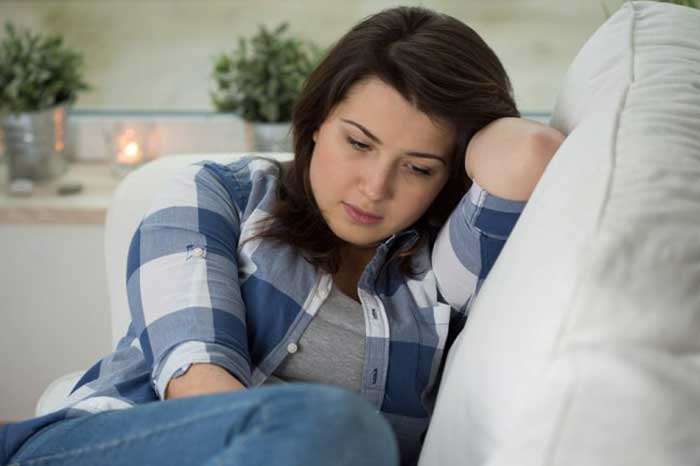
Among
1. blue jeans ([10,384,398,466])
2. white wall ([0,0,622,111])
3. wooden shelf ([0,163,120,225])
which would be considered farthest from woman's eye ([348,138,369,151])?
white wall ([0,0,622,111])

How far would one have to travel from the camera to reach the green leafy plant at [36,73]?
250 centimetres

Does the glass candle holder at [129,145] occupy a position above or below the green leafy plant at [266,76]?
below

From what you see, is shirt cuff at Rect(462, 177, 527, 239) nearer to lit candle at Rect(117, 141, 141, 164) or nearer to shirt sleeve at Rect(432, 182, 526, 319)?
shirt sleeve at Rect(432, 182, 526, 319)

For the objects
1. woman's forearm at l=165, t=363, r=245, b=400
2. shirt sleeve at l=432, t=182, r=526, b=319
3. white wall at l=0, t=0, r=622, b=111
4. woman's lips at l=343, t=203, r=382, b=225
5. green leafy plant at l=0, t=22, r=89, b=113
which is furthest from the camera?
white wall at l=0, t=0, r=622, b=111

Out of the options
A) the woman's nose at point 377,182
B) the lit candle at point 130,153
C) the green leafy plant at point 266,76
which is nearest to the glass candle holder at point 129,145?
the lit candle at point 130,153

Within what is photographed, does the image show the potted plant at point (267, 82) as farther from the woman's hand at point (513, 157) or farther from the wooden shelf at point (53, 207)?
the woman's hand at point (513, 157)

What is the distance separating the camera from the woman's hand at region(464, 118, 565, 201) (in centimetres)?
124

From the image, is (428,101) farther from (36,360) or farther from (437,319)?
(36,360)

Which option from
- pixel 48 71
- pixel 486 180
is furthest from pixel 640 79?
pixel 48 71

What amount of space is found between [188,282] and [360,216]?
10.6 inches

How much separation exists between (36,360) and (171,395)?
4.72ft

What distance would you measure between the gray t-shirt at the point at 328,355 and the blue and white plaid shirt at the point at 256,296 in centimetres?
1

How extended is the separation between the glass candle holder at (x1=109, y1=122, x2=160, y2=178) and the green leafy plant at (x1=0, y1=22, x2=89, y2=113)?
0.56 ft

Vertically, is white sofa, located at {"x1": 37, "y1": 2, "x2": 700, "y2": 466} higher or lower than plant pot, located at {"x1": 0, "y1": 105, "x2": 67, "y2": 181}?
higher
